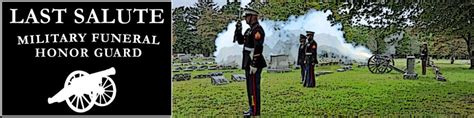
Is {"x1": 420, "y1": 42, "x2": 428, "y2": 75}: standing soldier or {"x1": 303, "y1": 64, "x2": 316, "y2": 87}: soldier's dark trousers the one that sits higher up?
{"x1": 420, "y1": 42, "x2": 428, "y2": 75}: standing soldier

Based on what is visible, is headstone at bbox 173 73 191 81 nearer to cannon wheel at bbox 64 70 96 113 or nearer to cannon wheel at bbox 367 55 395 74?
cannon wheel at bbox 64 70 96 113

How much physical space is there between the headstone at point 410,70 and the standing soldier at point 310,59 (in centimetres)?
89

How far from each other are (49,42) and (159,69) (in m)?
0.73

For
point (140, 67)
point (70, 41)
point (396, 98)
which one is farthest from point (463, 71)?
point (70, 41)

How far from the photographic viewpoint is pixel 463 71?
4.74 metres

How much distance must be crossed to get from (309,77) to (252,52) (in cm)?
96

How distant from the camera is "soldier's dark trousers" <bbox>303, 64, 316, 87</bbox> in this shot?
14.6 feet

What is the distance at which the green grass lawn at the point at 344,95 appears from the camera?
4.14m

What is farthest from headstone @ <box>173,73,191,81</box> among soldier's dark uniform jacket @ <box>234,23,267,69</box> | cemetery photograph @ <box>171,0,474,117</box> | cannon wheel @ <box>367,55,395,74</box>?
cannon wheel @ <box>367,55,395,74</box>

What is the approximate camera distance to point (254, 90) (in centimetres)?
388

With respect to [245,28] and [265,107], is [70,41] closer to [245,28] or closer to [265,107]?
[245,28]

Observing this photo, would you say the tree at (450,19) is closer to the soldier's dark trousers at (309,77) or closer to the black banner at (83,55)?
the soldier's dark trousers at (309,77)

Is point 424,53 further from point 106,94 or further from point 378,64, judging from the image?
point 106,94

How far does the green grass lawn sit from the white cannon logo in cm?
66
